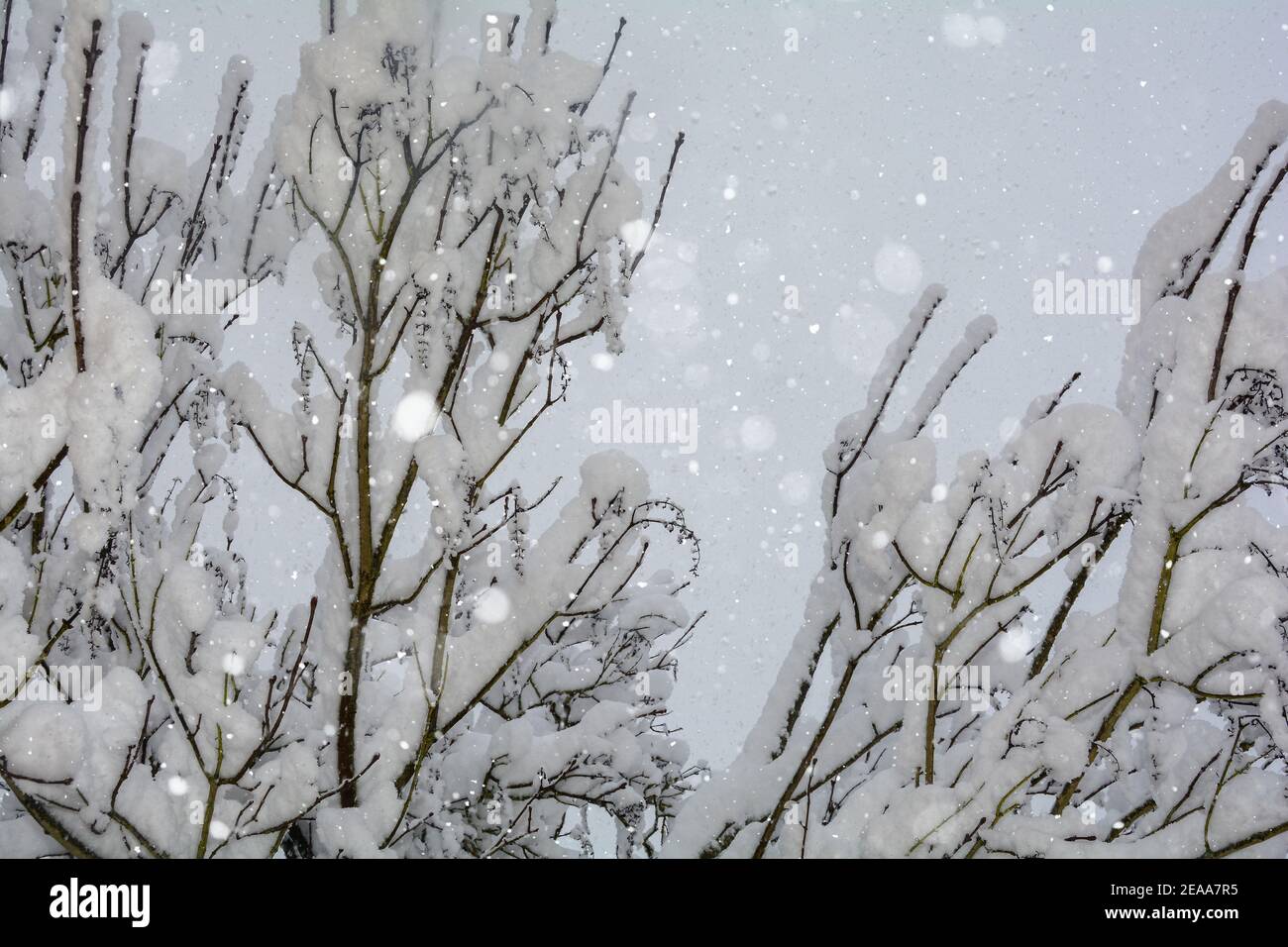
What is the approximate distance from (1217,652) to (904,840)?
77 centimetres

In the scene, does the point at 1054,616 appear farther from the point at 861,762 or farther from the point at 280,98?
the point at 280,98

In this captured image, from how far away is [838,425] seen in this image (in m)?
2.24

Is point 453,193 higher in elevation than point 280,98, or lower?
lower

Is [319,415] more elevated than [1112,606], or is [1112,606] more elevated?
[319,415]

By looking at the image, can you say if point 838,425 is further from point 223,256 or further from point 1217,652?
point 223,256

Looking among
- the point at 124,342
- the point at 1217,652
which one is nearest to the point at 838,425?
the point at 1217,652

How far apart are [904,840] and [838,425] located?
1.12m

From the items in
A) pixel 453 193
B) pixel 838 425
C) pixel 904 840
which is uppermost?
pixel 453 193

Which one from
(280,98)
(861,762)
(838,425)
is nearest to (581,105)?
(280,98)

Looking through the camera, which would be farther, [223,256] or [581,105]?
[223,256]

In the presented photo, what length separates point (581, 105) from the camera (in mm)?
1992
